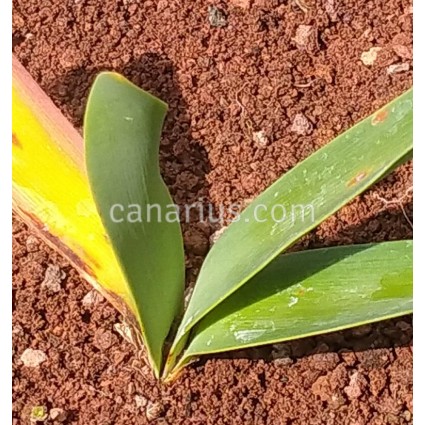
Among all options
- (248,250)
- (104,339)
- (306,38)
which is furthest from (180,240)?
(306,38)

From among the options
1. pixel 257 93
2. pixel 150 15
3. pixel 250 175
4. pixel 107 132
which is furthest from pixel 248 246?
pixel 150 15

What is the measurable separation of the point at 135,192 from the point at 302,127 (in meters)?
0.52

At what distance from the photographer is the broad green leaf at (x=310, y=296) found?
109 centimetres

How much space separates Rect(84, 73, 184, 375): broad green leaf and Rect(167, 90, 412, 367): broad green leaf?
6 centimetres

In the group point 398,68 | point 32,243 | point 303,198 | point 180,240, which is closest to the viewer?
point 303,198

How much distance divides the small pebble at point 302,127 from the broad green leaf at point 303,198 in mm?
386

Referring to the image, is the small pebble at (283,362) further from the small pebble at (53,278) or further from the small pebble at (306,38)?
the small pebble at (306,38)

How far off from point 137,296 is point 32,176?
29cm

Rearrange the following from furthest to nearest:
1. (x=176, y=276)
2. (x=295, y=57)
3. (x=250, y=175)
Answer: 1. (x=295, y=57)
2. (x=250, y=175)
3. (x=176, y=276)

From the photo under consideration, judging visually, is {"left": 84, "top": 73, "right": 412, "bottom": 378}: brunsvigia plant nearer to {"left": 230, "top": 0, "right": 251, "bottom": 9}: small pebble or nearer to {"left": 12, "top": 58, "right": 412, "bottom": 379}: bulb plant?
{"left": 12, "top": 58, "right": 412, "bottom": 379}: bulb plant

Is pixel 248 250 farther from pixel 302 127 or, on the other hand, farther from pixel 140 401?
pixel 302 127

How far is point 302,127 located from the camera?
1.49 m

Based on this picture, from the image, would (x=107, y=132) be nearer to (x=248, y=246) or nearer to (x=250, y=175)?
(x=248, y=246)

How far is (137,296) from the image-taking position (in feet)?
3.60
